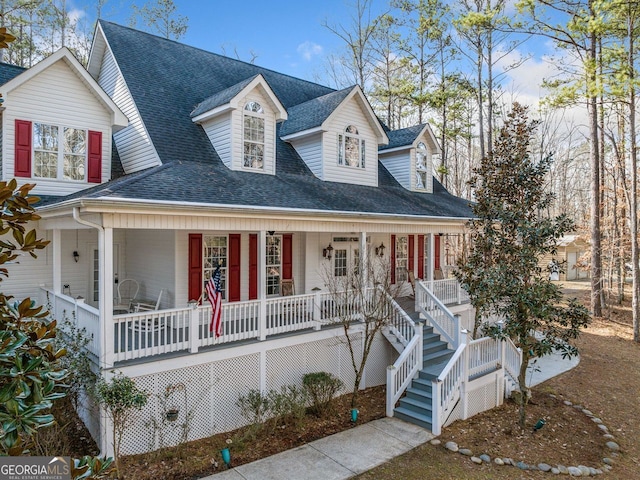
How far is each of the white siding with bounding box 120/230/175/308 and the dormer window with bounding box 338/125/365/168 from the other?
663 centimetres

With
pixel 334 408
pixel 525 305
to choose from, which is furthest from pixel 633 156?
pixel 334 408

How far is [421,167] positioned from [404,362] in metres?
10.1

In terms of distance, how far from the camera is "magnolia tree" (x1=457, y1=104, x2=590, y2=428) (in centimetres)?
874

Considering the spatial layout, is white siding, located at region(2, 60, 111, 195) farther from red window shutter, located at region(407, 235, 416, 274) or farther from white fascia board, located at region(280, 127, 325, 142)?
red window shutter, located at region(407, 235, 416, 274)

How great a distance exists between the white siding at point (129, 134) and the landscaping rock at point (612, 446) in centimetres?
1247

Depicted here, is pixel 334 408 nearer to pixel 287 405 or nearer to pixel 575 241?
pixel 287 405

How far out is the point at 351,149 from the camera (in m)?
14.6

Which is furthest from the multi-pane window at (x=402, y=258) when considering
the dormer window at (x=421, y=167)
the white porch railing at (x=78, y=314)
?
the white porch railing at (x=78, y=314)

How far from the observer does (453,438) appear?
8.48 metres

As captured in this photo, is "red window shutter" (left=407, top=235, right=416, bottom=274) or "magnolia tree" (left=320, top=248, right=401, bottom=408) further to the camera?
"red window shutter" (left=407, top=235, right=416, bottom=274)

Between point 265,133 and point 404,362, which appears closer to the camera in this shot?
point 404,362

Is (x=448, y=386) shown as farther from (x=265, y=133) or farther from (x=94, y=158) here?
(x=94, y=158)

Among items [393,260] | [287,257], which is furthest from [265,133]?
[393,260]

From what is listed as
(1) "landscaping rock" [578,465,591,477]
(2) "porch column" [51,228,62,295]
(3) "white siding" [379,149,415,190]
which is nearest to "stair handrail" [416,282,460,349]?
(1) "landscaping rock" [578,465,591,477]
